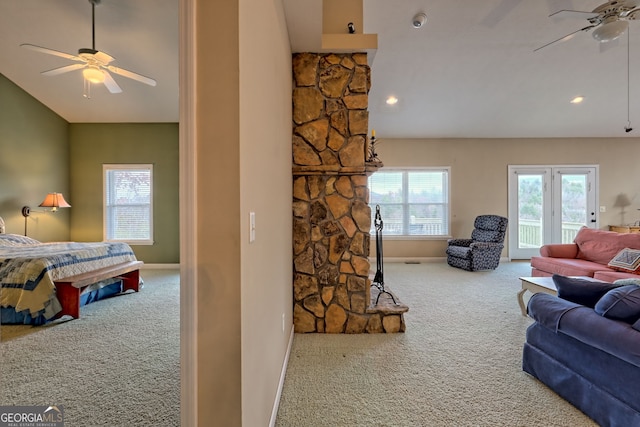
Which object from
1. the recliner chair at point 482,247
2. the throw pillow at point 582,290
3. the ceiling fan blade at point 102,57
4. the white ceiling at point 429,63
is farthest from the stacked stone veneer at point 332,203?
the recliner chair at point 482,247

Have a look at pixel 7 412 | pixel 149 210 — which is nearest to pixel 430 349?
pixel 7 412

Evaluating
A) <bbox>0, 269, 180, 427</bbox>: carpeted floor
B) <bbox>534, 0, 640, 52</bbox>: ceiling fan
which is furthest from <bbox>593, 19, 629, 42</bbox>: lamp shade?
<bbox>0, 269, 180, 427</bbox>: carpeted floor

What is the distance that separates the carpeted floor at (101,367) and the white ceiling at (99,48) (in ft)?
11.3

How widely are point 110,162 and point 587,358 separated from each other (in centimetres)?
724

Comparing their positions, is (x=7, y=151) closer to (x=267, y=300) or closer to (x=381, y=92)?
(x=267, y=300)

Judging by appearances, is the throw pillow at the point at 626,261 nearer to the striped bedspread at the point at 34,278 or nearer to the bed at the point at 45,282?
the bed at the point at 45,282

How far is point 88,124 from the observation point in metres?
5.57

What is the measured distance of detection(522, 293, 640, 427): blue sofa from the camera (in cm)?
143

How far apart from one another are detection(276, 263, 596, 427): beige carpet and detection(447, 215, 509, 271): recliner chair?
6.80 feet

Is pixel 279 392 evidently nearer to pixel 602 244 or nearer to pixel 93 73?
pixel 93 73

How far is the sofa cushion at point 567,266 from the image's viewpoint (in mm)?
3508

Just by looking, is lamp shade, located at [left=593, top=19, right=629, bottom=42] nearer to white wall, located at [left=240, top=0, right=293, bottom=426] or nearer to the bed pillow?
white wall, located at [left=240, top=0, right=293, bottom=426]

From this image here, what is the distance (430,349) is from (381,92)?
13.4ft

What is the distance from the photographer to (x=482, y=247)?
5273mm
